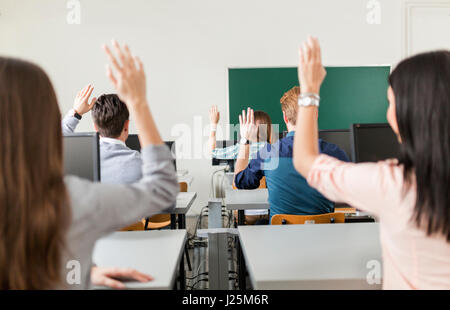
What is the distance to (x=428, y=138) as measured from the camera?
0.75 m

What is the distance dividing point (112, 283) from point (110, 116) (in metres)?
1.20

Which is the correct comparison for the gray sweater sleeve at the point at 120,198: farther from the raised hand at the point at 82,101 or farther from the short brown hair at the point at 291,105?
the short brown hair at the point at 291,105

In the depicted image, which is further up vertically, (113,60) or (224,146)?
(113,60)

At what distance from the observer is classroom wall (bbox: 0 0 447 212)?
5.44 m

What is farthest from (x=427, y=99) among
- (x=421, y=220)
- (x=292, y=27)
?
(x=292, y=27)

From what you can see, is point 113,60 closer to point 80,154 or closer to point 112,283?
point 112,283

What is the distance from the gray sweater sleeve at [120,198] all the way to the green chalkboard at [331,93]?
4.80 m

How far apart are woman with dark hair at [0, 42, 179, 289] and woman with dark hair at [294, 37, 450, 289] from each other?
1.59ft

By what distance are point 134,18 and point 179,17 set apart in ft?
2.33

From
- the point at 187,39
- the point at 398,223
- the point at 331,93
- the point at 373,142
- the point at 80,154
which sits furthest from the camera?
the point at 331,93

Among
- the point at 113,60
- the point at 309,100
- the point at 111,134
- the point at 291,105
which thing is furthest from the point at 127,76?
the point at 291,105

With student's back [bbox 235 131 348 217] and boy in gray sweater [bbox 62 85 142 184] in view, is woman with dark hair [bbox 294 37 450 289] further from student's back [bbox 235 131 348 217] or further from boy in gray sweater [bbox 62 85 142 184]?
boy in gray sweater [bbox 62 85 142 184]

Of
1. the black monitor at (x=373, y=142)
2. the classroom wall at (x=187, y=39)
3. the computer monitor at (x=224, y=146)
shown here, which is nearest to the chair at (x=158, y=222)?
the computer monitor at (x=224, y=146)

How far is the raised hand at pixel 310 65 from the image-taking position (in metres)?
0.94
